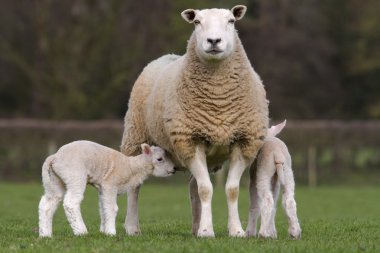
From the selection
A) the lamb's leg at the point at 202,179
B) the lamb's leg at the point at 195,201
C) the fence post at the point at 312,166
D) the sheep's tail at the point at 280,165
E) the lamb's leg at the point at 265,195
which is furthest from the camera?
the fence post at the point at 312,166

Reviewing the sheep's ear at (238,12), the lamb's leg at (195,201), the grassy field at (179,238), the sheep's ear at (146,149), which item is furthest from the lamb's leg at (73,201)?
the sheep's ear at (238,12)

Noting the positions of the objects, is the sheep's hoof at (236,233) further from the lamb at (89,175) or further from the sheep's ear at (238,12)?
the sheep's ear at (238,12)

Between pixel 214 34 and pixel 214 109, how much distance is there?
84 centimetres

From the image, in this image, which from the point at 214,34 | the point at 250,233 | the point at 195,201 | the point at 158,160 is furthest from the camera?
the point at 195,201

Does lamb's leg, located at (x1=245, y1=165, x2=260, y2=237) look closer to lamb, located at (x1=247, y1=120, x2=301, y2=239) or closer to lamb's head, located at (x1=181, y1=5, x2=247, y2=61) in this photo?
lamb, located at (x1=247, y1=120, x2=301, y2=239)

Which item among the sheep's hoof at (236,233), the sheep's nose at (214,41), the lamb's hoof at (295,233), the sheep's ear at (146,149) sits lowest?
the sheep's hoof at (236,233)

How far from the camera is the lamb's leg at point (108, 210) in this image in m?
11.8

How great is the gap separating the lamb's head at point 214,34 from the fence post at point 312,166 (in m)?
22.0

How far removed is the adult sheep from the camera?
11.8m

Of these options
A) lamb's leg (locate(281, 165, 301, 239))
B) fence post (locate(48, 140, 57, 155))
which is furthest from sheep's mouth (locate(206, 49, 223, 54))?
fence post (locate(48, 140, 57, 155))

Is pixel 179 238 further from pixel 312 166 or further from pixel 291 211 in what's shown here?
pixel 312 166

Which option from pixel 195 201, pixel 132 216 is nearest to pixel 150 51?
pixel 132 216

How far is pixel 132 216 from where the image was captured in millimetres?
13328

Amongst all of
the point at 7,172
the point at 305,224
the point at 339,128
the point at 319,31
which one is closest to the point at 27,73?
the point at 7,172
